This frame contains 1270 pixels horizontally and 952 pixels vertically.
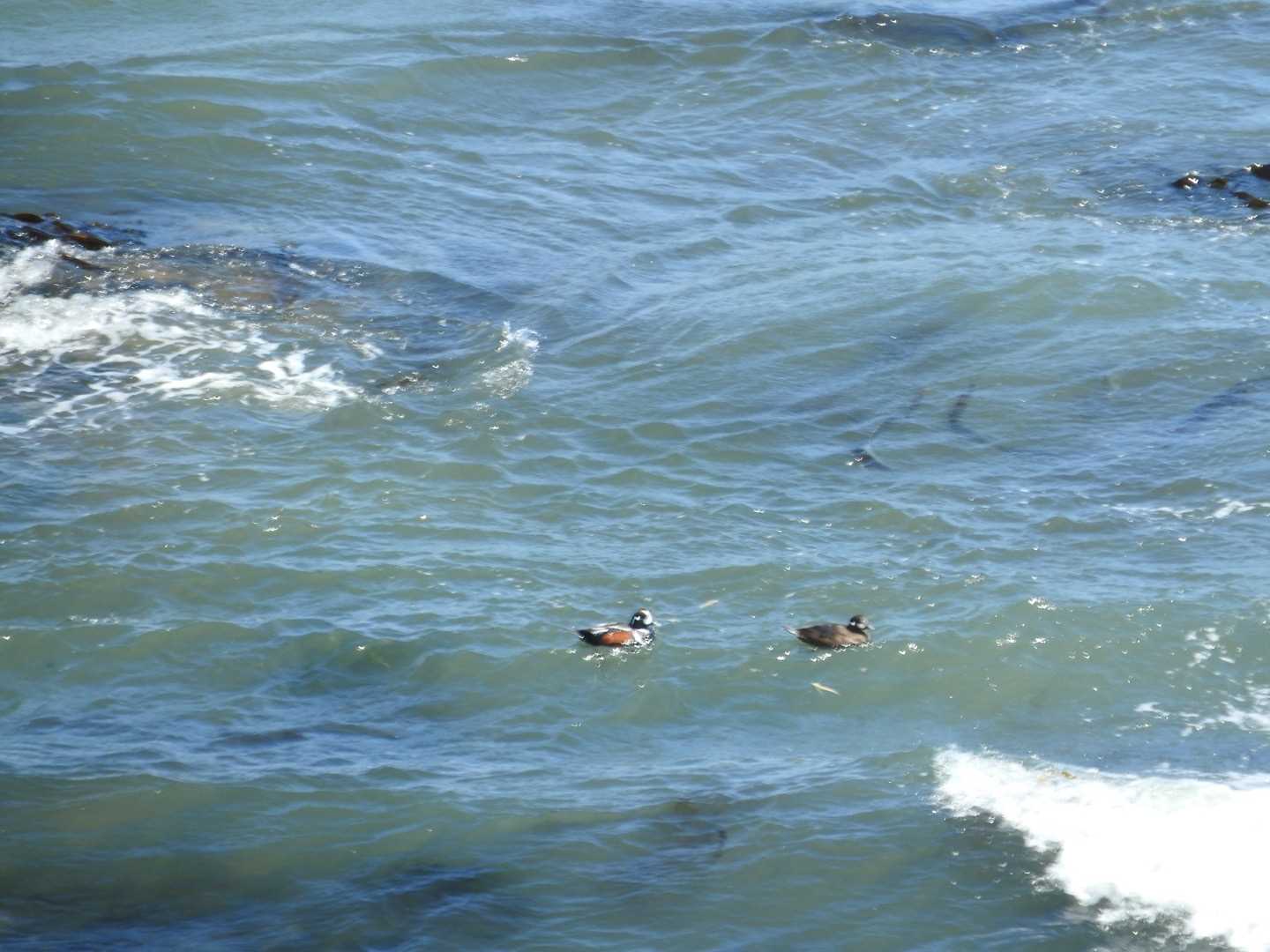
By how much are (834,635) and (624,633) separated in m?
1.54

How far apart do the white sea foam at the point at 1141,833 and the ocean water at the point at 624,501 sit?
31 millimetres

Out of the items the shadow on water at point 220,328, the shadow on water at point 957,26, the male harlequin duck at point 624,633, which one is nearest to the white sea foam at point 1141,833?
the male harlequin duck at point 624,633

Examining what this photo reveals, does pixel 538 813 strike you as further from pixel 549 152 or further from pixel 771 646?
pixel 549 152

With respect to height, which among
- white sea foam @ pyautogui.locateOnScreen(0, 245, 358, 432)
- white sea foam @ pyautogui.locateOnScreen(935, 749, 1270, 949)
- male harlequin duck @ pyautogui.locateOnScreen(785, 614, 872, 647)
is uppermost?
white sea foam @ pyautogui.locateOnScreen(0, 245, 358, 432)

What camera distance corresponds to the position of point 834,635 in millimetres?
11617

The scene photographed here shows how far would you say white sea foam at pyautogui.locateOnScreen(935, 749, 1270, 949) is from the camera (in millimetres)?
9289

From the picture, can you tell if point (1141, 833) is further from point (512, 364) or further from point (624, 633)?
point (512, 364)

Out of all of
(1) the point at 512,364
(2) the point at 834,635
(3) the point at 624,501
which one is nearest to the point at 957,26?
(1) the point at 512,364

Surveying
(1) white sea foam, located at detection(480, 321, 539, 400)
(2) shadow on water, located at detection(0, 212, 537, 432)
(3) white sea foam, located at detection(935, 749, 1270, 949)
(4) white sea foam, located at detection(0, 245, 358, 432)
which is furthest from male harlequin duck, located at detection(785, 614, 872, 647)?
(4) white sea foam, located at detection(0, 245, 358, 432)

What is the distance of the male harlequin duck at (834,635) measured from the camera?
457 inches

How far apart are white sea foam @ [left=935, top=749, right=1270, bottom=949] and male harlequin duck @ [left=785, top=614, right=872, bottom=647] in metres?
1.30

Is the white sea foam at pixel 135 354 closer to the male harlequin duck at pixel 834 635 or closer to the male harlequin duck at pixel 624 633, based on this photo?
the male harlequin duck at pixel 624 633

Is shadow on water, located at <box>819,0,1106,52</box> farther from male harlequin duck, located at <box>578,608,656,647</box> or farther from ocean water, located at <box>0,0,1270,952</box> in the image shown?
male harlequin duck, located at <box>578,608,656,647</box>

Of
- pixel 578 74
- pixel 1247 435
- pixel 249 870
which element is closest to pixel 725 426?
pixel 1247 435
